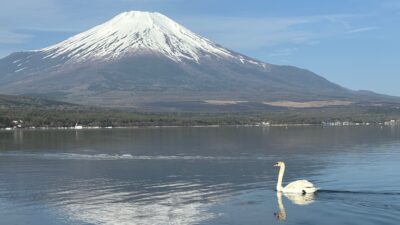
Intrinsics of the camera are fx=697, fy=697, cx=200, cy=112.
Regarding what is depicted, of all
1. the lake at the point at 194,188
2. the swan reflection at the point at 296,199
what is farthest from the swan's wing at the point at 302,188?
the lake at the point at 194,188

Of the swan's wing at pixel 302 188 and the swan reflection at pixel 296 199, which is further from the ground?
the swan's wing at pixel 302 188

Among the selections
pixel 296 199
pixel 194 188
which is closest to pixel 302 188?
pixel 296 199

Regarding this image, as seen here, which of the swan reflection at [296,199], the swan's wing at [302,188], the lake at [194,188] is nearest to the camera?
the lake at [194,188]

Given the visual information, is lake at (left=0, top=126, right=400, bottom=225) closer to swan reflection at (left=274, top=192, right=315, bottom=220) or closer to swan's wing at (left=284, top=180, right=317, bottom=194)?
swan reflection at (left=274, top=192, right=315, bottom=220)

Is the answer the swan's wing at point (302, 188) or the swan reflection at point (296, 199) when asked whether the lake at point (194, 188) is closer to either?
the swan reflection at point (296, 199)

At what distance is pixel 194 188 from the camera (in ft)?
95.3

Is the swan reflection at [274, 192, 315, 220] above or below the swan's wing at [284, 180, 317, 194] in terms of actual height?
below

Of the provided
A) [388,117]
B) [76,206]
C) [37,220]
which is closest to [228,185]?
[76,206]

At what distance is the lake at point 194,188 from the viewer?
873 inches

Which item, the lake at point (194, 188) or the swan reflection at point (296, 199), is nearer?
the lake at point (194, 188)

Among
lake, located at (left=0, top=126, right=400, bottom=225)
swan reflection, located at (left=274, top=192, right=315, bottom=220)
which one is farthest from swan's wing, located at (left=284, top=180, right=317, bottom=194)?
lake, located at (left=0, top=126, right=400, bottom=225)

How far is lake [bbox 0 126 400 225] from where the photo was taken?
2217cm

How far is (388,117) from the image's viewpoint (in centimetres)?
15975

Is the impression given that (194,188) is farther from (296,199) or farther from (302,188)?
(296,199)
